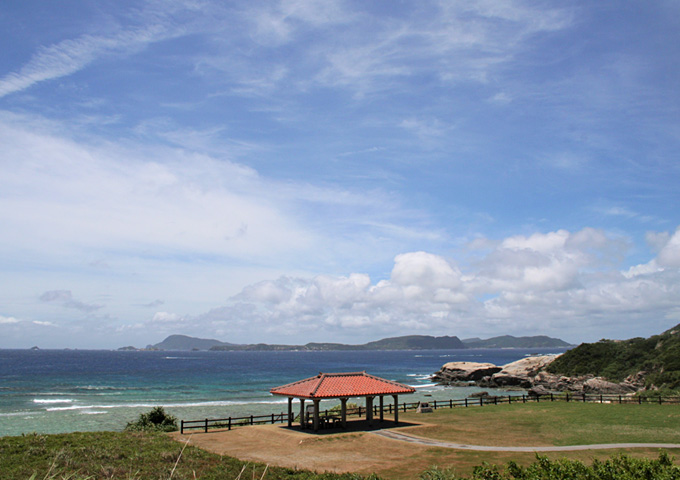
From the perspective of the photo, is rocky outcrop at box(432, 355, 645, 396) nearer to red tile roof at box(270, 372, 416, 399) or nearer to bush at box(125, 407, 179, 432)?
red tile roof at box(270, 372, 416, 399)

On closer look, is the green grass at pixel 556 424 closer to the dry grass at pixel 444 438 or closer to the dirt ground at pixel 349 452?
the dry grass at pixel 444 438

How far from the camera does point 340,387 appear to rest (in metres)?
31.5

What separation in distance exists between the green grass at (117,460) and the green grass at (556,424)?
13.8 meters

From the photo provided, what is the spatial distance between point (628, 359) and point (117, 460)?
3274 inches

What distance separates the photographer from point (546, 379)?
79562mm

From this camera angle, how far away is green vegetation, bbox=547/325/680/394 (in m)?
62.6

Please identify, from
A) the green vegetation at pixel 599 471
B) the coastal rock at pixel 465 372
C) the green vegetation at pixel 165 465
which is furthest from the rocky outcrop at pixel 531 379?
the green vegetation at pixel 599 471

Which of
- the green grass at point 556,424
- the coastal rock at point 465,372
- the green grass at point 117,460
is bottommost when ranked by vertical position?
the coastal rock at point 465,372

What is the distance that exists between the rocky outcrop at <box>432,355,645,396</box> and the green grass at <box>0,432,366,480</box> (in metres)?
50.1

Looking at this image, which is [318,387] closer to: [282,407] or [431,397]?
[282,407]

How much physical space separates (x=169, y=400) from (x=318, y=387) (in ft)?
142

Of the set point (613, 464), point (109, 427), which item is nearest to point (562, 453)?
point (613, 464)

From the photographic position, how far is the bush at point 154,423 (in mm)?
30969

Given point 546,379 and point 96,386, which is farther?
point 96,386
